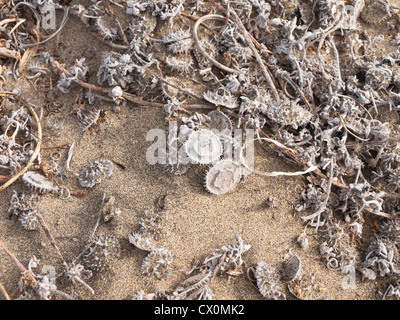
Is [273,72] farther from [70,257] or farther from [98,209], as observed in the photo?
[70,257]

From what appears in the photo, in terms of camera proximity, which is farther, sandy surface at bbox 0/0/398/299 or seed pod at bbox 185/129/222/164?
seed pod at bbox 185/129/222/164

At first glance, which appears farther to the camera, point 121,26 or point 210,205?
point 121,26

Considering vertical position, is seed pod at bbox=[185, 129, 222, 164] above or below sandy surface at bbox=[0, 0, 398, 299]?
above

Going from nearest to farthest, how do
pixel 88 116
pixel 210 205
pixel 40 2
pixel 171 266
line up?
pixel 171 266, pixel 210 205, pixel 88 116, pixel 40 2

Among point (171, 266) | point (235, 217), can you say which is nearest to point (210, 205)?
point (235, 217)

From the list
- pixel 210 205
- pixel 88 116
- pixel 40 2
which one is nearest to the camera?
pixel 210 205

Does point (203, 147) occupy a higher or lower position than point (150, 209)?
higher

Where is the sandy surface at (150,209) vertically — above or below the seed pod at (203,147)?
below

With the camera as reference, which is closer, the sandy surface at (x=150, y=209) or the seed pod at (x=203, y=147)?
the sandy surface at (x=150, y=209)
